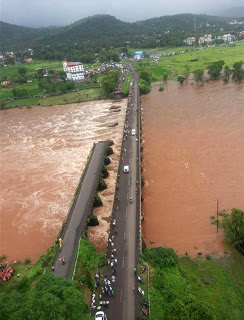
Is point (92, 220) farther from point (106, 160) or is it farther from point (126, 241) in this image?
point (106, 160)

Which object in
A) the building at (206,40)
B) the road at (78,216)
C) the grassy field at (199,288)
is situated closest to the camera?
the grassy field at (199,288)

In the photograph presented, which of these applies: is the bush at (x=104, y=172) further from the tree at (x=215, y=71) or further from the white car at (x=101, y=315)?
the tree at (x=215, y=71)

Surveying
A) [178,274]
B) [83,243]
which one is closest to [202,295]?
[178,274]

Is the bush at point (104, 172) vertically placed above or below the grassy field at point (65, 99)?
below

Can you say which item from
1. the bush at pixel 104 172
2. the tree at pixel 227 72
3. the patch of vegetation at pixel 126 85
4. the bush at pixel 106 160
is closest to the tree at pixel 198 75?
the tree at pixel 227 72

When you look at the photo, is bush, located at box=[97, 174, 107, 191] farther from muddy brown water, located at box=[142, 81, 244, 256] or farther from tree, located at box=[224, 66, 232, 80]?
tree, located at box=[224, 66, 232, 80]

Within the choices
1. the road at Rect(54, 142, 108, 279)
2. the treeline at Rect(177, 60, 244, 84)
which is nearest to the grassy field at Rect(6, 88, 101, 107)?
the treeline at Rect(177, 60, 244, 84)
